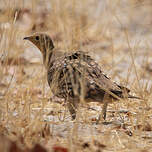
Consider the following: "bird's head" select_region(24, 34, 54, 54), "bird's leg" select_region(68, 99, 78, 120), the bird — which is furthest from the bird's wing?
"bird's head" select_region(24, 34, 54, 54)

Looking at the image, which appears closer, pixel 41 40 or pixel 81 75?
pixel 81 75

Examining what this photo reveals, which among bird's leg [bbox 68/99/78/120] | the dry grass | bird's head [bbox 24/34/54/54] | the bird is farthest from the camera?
bird's head [bbox 24/34/54/54]

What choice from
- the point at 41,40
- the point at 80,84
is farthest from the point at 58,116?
the point at 41,40

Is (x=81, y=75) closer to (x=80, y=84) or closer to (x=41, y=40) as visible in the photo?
(x=80, y=84)

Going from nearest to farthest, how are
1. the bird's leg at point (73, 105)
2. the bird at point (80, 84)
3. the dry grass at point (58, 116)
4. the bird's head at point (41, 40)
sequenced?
1. the dry grass at point (58, 116)
2. the bird at point (80, 84)
3. the bird's leg at point (73, 105)
4. the bird's head at point (41, 40)

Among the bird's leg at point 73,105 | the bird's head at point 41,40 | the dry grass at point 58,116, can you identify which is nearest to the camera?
the dry grass at point 58,116

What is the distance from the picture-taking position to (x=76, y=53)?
451 centimetres

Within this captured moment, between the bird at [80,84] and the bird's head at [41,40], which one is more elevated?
the bird's head at [41,40]

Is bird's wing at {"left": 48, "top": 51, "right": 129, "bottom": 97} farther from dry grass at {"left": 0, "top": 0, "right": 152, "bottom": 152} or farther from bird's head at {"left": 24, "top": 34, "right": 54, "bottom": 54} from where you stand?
bird's head at {"left": 24, "top": 34, "right": 54, "bottom": 54}

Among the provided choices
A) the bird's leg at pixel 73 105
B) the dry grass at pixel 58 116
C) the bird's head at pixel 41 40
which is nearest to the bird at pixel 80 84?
the bird's leg at pixel 73 105

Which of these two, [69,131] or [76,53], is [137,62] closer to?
[76,53]

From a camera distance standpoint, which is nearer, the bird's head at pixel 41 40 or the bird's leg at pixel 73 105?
the bird's leg at pixel 73 105

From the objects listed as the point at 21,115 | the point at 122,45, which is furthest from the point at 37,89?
the point at 122,45

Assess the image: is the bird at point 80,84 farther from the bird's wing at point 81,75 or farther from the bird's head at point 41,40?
the bird's head at point 41,40
